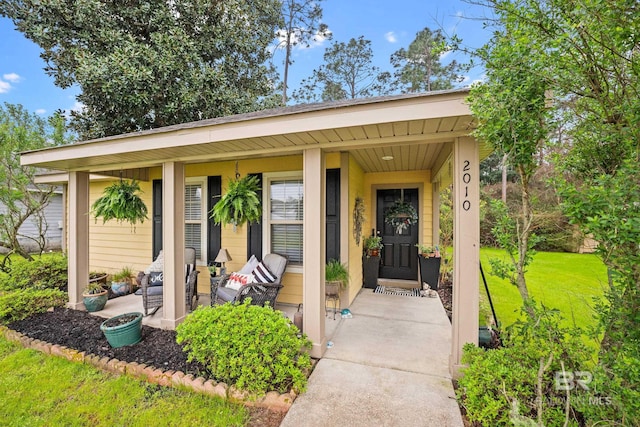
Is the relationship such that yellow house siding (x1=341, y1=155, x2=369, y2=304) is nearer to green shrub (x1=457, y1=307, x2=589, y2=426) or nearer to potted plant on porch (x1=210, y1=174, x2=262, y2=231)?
potted plant on porch (x1=210, y1=174, x2=262, y2=231)

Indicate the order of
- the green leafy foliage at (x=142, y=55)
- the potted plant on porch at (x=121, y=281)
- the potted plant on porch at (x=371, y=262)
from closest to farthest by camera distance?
the potted plant on porch at (x=121, y=281)
the potted plant on porch at (x=371, y=262)
the green leafy foliage at (x=142, y=55)

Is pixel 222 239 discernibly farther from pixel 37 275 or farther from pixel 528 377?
pixel 528 377

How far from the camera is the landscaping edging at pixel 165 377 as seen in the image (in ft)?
7.01

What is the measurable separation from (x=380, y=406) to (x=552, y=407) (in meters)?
1.14

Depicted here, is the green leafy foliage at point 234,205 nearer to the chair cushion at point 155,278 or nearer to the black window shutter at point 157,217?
the chair cushion at point 155,278

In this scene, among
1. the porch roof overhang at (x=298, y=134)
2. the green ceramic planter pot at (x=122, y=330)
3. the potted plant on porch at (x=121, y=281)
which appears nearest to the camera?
the porch roof overhang at (x=298, y=134)

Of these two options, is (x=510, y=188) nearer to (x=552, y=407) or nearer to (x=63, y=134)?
(x=552, y=407)

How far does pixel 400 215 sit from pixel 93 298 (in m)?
5.75

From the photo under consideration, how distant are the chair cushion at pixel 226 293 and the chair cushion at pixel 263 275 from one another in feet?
1.15

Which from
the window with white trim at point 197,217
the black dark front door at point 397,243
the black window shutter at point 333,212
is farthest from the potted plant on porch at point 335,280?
the window with white trim at point 197,217

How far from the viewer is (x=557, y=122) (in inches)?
68.8

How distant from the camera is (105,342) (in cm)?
304

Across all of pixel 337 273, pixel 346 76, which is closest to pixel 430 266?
pixel 337 273

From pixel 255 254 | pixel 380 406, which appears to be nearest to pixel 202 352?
pixel 380 406
